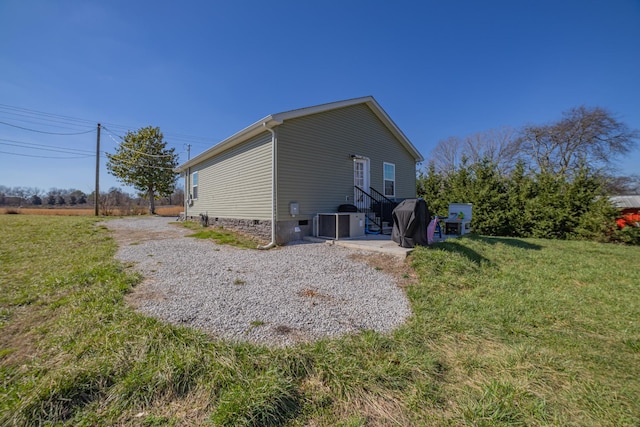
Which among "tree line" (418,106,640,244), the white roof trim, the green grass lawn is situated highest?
the white roof trim

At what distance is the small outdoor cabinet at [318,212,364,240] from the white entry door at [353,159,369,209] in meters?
1.75

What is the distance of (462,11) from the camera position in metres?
8.32

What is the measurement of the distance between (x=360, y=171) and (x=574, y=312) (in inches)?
290

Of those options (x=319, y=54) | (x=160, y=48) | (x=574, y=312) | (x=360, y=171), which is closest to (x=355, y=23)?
(x=319, y=54)

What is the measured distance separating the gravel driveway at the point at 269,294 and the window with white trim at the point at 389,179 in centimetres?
569

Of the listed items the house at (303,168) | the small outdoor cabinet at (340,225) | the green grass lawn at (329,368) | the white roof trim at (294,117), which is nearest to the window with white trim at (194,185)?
the white roof trim at (294,117)

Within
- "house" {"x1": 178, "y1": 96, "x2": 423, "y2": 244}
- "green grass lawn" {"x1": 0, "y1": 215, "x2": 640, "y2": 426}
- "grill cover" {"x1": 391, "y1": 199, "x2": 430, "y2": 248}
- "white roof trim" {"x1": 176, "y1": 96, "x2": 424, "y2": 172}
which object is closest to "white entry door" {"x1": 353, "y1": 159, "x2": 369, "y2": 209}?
"house" {"x1": 178, "y1": 96, "x2": 423, "y2": 244}

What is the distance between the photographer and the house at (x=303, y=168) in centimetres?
750

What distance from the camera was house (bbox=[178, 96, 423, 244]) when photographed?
7500mm

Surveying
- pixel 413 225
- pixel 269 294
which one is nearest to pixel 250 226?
pixel 269 294

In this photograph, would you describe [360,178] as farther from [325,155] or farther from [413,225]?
[413,225]

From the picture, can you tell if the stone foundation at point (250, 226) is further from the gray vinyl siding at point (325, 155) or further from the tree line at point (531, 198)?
the tree line at point (531, 198)

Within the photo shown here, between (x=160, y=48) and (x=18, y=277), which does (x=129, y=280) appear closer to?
(x=18, y=277)

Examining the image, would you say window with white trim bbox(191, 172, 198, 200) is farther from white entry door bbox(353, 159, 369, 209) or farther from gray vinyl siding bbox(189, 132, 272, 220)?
white entry door bbox(353, 159, 369, 209)
